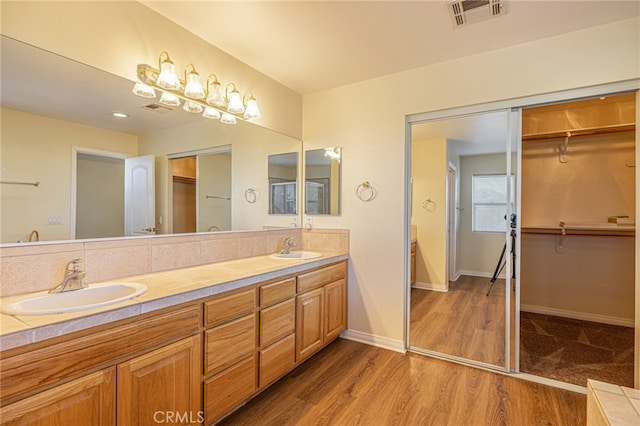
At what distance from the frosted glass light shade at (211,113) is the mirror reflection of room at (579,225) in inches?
119

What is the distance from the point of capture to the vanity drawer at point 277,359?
1980 mm

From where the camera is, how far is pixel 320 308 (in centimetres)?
256

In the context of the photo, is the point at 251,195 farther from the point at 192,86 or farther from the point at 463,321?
the point at 463,321

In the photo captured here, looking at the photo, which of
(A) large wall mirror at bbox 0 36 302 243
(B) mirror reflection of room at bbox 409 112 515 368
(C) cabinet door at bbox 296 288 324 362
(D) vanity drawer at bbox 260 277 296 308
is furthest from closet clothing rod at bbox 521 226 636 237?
(A) large wall mirror at bbox 0 36 302 243

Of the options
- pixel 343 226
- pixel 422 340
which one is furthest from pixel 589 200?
pixel 343 226

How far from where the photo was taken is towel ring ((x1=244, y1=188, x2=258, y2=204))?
2.75 meters

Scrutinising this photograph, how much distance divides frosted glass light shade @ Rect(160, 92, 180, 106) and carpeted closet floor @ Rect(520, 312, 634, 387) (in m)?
3.31

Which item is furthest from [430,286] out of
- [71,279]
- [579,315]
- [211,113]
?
[71,279]

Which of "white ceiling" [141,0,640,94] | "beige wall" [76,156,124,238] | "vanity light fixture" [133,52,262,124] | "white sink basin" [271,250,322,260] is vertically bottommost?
"white sink basin" [271,250,322,260]

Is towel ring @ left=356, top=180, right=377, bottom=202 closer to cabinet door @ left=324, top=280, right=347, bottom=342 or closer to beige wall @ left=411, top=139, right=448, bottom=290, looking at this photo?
cabinet door @ left=324, top=280, right=347, bottom=342

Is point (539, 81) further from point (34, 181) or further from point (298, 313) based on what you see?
point (34, 181)

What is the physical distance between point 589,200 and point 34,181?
16.1ft

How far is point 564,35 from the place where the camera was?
2129mm

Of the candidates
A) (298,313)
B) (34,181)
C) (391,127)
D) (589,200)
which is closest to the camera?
(34,181)
